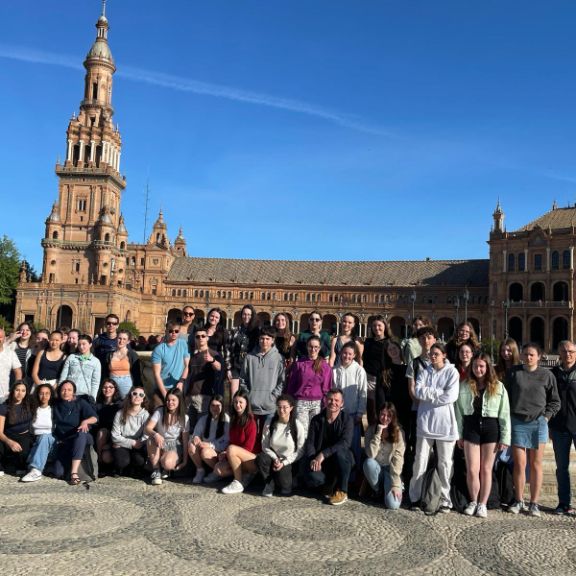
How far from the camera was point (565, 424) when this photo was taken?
852 centimetres

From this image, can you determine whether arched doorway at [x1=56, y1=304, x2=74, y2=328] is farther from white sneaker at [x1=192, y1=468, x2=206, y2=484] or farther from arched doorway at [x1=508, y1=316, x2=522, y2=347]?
white sneaker at [x1=192, y1=468, x2=206, y2=484]

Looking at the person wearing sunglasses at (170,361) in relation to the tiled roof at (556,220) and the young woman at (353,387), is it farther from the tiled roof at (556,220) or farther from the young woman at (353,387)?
the tiled roof at (556,220)

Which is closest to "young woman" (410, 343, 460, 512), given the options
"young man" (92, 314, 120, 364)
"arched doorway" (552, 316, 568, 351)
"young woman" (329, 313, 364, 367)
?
"young woman" (329, 313, 364, 367)

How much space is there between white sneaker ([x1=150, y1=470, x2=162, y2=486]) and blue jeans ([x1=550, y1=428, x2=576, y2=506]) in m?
5.97

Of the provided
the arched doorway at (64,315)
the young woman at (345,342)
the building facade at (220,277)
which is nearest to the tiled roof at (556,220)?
the building facade at (220,277)

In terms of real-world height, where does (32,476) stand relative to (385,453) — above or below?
below

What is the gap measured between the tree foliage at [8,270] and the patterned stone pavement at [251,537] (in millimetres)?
74306

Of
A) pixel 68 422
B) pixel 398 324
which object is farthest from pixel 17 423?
pixel 398 324

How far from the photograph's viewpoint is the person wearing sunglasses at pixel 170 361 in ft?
34.7

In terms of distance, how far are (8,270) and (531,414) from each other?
259 feet

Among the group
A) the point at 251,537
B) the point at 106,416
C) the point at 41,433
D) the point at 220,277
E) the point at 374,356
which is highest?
the point at 220,277

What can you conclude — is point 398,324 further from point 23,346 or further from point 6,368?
point 6,368

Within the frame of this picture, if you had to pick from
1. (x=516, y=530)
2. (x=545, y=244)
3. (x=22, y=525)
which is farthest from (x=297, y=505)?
(x=545, y=244)

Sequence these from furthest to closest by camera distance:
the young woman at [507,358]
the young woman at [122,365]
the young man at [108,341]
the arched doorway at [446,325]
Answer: the arched doorway at [446,325], the young man at [108,341], the young woman at [122,365], the young woman at [507,358]
